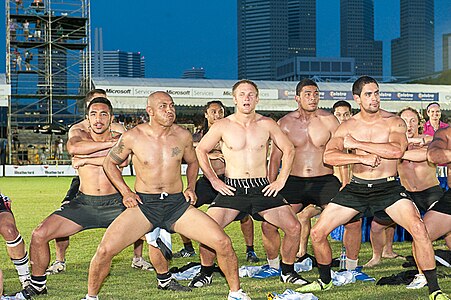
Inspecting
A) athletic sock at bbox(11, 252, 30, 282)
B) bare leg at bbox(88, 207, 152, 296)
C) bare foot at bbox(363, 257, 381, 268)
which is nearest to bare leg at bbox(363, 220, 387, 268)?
bare foot at bbox(363, 257, 381, 268)

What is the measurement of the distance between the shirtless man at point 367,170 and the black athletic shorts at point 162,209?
1.57m

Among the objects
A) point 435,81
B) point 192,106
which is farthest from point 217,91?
point 435,81

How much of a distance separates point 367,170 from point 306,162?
159 centimetres

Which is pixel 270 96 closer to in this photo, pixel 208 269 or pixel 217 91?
pixel 217 91

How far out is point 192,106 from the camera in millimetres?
43062

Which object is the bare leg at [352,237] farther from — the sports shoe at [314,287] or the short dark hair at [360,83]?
the short dark hair at [360,83]

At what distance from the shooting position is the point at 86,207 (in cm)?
744

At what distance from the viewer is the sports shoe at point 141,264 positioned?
902 centimetres

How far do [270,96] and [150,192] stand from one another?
35.1 m

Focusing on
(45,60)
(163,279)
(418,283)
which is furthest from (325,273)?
(45,60)

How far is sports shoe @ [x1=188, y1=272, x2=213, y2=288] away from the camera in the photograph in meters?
7.86

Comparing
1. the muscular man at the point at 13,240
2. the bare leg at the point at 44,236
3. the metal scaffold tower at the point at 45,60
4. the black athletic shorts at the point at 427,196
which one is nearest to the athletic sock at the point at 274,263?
the black athletic shorts at the point at 427,196

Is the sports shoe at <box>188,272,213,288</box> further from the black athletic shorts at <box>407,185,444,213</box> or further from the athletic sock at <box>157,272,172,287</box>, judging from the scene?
the black athletic shorts at <box>407,185,444,213</box>

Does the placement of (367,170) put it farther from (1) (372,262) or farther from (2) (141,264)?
(2) (141,264)
